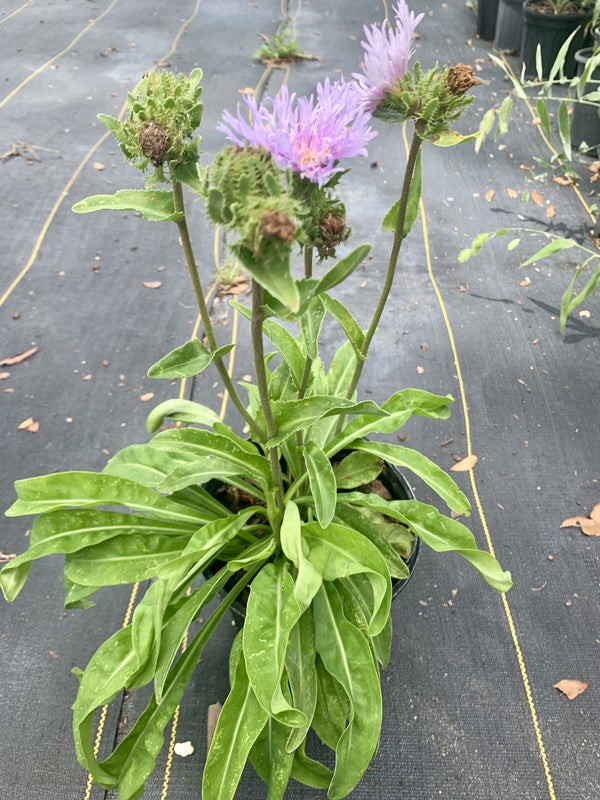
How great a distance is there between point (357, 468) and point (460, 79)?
0.80 m

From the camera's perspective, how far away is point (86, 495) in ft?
3.92

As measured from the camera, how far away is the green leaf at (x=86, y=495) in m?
1.16

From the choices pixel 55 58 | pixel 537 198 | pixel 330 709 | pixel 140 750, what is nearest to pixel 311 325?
pixel 330 709

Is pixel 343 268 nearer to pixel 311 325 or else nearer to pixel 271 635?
pixel 311 325

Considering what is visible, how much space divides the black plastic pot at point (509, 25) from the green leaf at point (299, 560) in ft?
14.6

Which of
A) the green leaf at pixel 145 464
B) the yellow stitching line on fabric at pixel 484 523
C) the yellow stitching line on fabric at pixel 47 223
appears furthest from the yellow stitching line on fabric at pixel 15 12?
the green leaf at pixel 145 464

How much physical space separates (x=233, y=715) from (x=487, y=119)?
1.59 m

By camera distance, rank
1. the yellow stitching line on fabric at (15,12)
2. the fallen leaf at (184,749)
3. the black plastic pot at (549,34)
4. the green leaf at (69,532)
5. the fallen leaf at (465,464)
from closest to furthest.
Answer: the green leaf at (69,532), the fallen leaf at (184,749), the fallen leaf at (465,464), the black plastic pot at (549,34), the yellow stitching line on fabric at (15,12)

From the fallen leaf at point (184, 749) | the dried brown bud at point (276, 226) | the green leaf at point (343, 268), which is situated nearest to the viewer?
the dried brown bud at point (276, 226)

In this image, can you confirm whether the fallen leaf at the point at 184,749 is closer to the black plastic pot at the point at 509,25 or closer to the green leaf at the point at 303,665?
the green leaf at the point at 303,665

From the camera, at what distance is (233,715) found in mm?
1054

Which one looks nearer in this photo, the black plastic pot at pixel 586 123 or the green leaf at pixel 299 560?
the green leaf at pixel 299 560

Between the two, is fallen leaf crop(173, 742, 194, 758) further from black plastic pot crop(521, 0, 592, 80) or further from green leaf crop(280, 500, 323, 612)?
black plastic pot crop(521, 0, 592, 80)

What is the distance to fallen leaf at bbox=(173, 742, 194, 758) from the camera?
1318 millimetres
